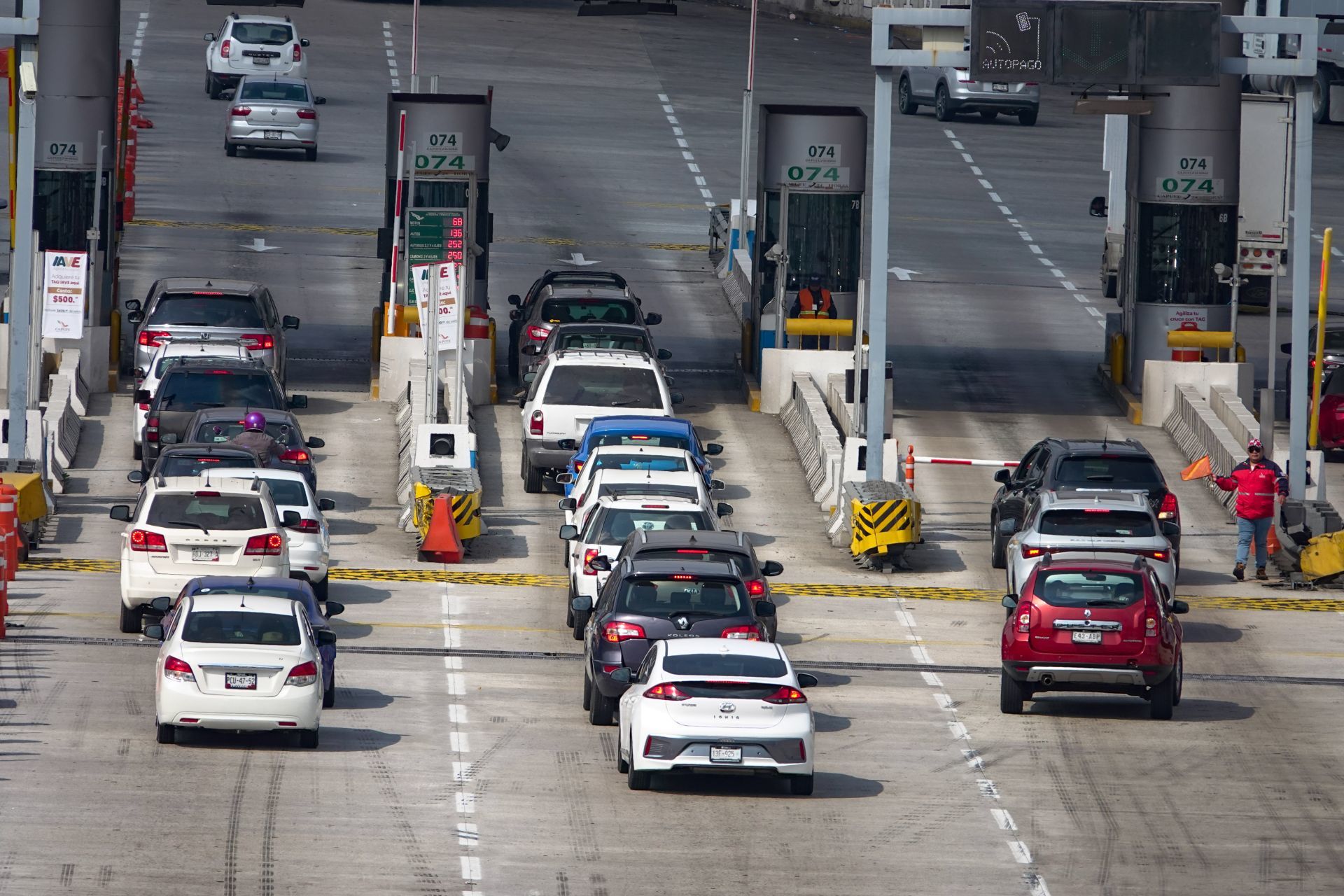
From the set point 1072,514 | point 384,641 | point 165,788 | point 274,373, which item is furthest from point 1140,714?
point 274,373

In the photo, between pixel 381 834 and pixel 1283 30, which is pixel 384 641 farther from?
pixel 1283 30

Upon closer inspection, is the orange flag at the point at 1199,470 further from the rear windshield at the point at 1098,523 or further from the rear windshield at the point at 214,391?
the rear windshield at the point at 214,391

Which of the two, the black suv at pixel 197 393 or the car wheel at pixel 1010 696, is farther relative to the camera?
the black suv at pixel 197 393

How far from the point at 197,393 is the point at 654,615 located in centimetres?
1246

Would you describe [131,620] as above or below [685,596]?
below

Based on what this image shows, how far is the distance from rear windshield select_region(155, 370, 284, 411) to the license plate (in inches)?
582

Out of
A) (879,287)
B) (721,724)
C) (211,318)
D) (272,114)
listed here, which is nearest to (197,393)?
(211,318)

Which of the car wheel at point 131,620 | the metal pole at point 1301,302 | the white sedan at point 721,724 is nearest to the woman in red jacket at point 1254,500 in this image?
the metal pole at point 1301,302

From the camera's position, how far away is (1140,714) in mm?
23766

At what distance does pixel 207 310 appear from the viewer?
123 ft

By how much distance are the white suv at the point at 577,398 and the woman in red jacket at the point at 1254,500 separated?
7.63 metres

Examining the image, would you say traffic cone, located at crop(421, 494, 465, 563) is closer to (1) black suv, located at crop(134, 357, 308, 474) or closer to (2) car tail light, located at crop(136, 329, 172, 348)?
(1) black suv, located at crop(134, 357, 308, 474)

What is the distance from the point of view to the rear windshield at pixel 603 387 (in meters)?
33.9

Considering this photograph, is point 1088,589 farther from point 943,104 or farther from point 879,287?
point 943,104
